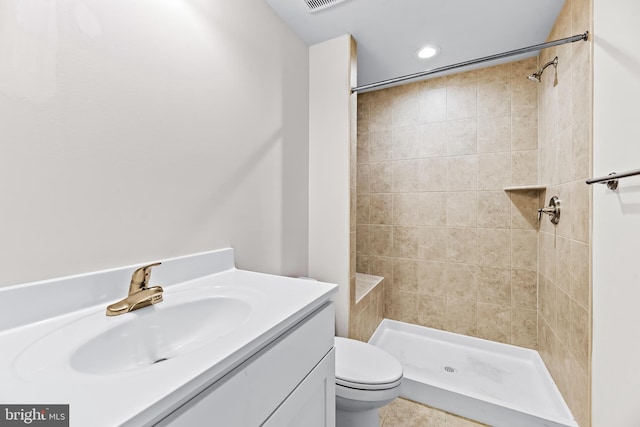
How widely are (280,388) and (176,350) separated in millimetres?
340

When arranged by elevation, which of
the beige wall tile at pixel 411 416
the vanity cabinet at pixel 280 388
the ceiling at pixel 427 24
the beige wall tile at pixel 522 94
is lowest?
the beige wall tile at pixel 411 416

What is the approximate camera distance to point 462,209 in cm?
207

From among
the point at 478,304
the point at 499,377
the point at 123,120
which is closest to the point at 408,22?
the point at 123,120

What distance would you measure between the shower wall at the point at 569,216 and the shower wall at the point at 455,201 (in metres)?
0.19

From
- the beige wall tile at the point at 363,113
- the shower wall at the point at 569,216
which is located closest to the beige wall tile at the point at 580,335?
the shower wall at the point at 569,216

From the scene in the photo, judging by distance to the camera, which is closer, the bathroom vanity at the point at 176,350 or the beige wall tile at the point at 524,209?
the bathroom vanity at the point at 176,350

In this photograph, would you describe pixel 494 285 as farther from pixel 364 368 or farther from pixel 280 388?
pixel 280 388

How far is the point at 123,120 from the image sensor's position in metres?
0.80

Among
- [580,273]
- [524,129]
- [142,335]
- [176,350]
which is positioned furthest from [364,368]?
[524,129]

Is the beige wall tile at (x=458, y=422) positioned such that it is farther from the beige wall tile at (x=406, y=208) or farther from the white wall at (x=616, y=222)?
the beige wall tile at (x=406, y=208)

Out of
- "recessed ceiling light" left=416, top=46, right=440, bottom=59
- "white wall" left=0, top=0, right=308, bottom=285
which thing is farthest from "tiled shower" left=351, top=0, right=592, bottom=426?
"white wall" left=0, top=0, right=308, bottom=285

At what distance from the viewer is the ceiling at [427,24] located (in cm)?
138

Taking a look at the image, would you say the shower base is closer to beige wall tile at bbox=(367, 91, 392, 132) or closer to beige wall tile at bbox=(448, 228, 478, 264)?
beige wall tile at bbox=(448, 228, 478, 264)

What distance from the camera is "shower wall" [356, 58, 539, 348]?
191cm
